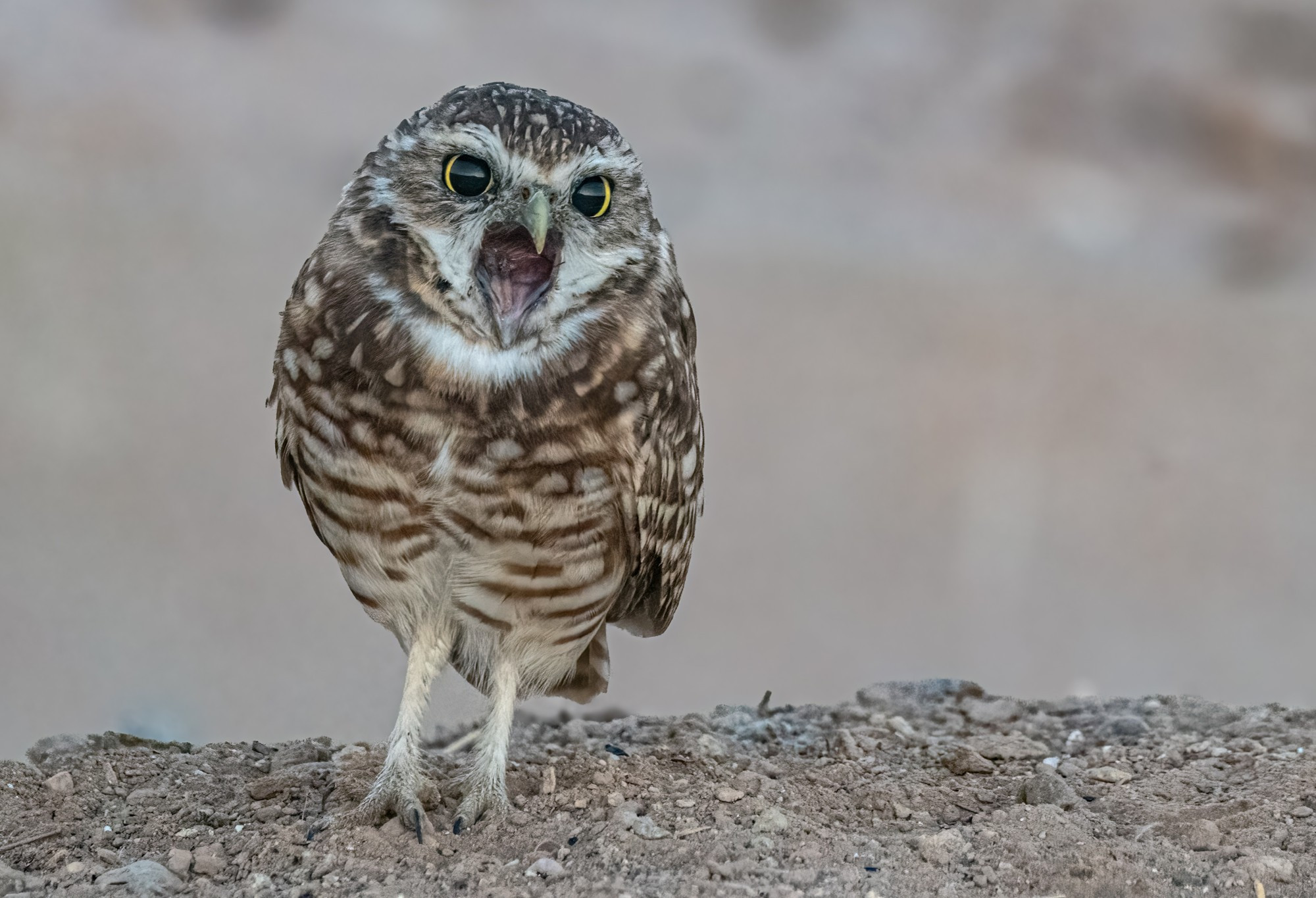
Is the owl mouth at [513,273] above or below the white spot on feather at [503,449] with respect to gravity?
above

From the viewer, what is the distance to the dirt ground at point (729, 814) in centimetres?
191

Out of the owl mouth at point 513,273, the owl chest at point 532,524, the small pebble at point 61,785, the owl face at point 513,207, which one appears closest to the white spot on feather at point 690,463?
the owl chest at point 532,524

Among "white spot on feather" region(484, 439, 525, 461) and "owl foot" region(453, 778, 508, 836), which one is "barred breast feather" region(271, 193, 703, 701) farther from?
"owl foot" region(453, 778, 508, 836)

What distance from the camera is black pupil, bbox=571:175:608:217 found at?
2043 mm

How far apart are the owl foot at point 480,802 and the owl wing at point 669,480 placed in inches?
19.5

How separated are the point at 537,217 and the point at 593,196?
20 centimetres

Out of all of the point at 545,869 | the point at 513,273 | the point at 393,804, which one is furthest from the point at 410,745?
the point at 513,273

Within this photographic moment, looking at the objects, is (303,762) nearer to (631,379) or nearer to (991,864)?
(631,379)

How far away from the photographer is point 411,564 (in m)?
2.19

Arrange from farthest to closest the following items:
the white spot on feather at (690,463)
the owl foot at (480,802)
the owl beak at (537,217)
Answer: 1. the white spot on feather at (690,463)
2. the owl foot at (480,802)
3. the owl beak at (537,217)

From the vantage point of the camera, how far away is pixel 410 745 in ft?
7.72

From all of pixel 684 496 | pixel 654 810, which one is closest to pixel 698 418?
pixel 684 496

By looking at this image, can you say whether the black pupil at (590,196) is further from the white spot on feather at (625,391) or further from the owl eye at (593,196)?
the white spot on feather at (625,391)

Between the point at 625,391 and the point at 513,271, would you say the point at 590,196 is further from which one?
the point at 625,391
